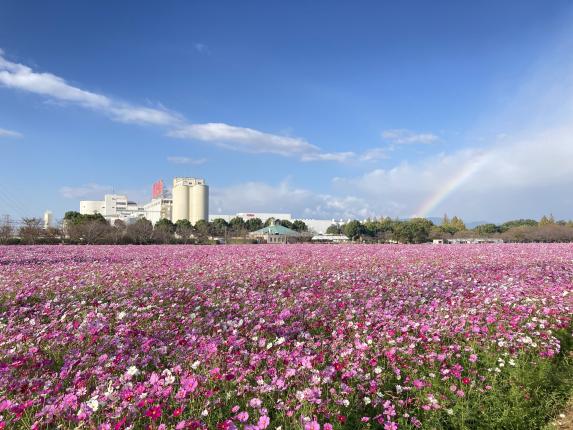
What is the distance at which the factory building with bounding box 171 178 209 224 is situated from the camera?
4862 inches

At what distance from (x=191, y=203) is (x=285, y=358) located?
126m

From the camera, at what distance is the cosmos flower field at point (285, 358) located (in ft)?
9.92

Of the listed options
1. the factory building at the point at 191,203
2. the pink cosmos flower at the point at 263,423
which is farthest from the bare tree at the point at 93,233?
the factory building at the point at 191,203

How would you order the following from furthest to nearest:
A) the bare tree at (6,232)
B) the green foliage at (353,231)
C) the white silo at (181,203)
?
the white silo at (181,203), the green foliage at (353,231), the bare tree at (6,232)

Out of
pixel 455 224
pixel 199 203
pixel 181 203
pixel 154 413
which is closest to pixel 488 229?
pixel 455 224

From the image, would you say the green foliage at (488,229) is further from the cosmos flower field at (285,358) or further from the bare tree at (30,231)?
the cosmos flower field at (285,358)

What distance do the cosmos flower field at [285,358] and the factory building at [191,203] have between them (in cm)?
11766

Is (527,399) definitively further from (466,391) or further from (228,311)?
(228,311)

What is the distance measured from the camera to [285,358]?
389cm

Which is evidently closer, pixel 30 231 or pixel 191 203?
pixel 30 231

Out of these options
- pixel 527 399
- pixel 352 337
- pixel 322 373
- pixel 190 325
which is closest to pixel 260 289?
pixel 190 325

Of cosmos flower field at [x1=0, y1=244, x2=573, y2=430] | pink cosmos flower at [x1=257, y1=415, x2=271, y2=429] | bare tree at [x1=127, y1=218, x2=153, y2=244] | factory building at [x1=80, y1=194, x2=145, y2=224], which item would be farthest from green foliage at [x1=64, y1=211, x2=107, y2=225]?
factory building at [x1=80, y1=194, x2=145, y2=224]

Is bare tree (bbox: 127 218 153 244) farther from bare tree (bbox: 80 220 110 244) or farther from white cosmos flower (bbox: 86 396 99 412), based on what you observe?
white cosmos flower (bbox: 86 396 99 412)

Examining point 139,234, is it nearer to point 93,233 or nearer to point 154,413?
point 93,233
